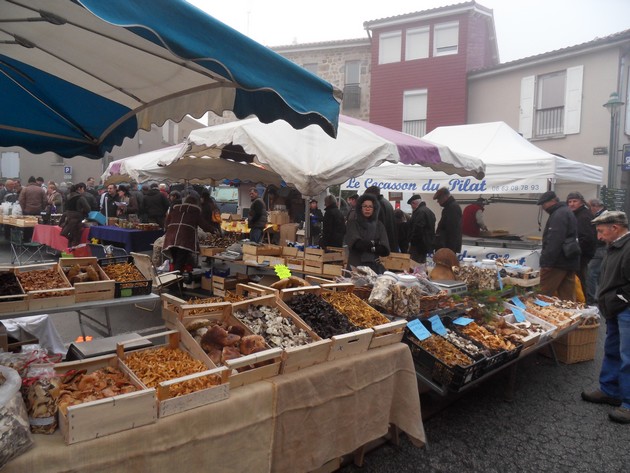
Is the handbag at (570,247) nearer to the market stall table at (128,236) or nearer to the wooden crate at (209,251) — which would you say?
the wooden crate at (209,251)

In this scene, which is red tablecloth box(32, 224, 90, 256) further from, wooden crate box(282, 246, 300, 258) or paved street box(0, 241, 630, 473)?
paved street box(0, 241, 630, 473)

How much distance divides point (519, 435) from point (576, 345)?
85.3 inches

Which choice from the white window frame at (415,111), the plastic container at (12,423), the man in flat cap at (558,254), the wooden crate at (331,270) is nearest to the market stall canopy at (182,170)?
the wooden crate at (331,270)

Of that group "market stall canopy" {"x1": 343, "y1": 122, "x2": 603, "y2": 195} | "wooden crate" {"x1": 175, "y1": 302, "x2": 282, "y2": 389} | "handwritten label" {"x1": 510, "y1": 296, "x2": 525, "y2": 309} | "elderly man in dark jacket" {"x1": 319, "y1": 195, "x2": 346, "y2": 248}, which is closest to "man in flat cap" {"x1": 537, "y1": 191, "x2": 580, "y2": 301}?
"handwritten label" {"x1": 510, "y1": 296, "x2": 525, "y2": 309}

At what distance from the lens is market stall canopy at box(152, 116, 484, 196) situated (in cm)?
516

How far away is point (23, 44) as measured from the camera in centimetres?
281

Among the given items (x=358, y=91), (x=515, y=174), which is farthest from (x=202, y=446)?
(x=358, y=91)

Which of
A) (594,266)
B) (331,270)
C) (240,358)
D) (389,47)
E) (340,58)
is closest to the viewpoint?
(240,358)

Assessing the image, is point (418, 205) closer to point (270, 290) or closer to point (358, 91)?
point (270, 290)

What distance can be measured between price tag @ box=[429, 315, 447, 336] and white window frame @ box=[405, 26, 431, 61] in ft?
61.3

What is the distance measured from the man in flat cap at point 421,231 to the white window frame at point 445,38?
14.0 m

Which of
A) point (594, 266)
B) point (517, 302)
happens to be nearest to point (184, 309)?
point (517, 302)

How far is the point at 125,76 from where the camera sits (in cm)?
315

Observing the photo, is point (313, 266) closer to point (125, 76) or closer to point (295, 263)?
point (295, 263)
